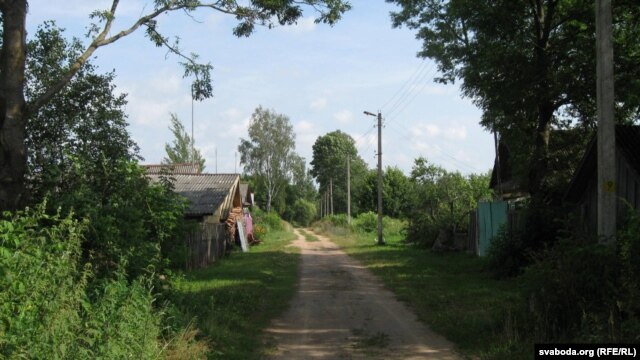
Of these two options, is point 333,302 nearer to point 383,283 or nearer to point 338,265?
point 383,283

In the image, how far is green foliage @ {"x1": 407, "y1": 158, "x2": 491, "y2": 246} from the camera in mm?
27859

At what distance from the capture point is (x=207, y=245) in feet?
74.6

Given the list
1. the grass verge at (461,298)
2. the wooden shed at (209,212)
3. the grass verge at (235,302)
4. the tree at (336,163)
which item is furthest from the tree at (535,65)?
the tree at (336,163)

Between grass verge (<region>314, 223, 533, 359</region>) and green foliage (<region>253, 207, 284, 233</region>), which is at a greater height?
green foliage (<region>253, 207, 284, 233</region>)

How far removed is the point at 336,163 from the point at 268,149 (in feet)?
90.1

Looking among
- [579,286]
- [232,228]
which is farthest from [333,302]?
[232,228]

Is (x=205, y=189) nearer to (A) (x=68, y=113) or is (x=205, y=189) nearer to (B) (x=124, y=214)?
(A) (x=68, y=113)

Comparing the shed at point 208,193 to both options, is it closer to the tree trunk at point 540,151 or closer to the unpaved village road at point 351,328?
the unpaved village road at point 351,328

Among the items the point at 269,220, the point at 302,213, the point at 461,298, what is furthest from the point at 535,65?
the point at 302,213

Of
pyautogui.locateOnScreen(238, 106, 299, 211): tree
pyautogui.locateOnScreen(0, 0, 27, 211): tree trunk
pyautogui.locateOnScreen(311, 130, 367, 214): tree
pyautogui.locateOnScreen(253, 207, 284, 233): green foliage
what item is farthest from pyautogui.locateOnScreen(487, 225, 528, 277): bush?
pyautogui.locateOnScreen(311, 130, 367, 214): tree

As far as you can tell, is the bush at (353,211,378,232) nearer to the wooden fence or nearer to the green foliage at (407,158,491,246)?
the green foliage at (407,158,491,246)

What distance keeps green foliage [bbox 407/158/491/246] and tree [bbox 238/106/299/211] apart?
32146mm

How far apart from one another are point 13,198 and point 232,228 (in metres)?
23.8

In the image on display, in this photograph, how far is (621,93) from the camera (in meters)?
14.7
